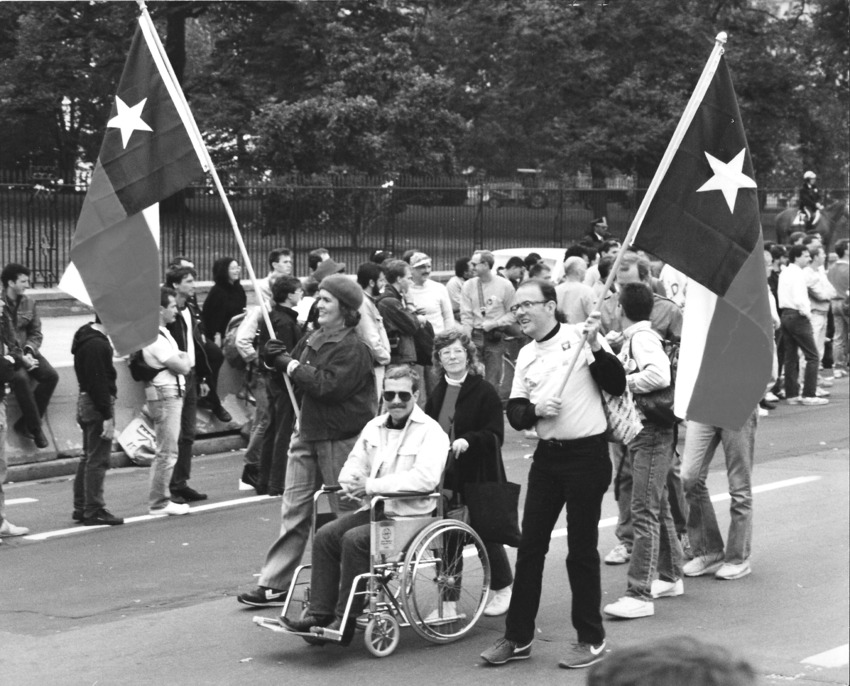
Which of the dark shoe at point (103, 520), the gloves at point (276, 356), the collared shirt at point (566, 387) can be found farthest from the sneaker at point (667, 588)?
the dark shoe at point (103, 520)

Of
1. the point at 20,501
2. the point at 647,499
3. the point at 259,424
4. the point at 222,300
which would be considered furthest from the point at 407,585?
the point at 222,300

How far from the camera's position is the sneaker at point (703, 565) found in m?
8.70

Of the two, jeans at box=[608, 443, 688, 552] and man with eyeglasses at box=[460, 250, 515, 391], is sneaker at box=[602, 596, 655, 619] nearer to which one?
jeans at box=[608, 443, 688, 552]

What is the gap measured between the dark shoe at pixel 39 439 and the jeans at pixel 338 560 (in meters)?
5.91

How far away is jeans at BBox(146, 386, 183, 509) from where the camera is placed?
10.5m

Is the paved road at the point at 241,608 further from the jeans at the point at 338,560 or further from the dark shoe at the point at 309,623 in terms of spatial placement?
the jeans at the point at 338,560

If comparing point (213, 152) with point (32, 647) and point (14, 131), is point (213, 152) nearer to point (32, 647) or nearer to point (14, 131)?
point (14, 131)

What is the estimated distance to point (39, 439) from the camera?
40.4 feet

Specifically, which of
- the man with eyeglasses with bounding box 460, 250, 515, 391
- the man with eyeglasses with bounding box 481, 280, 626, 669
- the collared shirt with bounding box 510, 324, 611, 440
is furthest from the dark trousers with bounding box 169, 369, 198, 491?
the man with eyeglasses with bounding box 460, 250, 515, 391

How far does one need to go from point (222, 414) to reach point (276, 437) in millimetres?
4356

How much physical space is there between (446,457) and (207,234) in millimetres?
14858

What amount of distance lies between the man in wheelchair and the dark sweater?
331 cm

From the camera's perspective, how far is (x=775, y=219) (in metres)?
32.3

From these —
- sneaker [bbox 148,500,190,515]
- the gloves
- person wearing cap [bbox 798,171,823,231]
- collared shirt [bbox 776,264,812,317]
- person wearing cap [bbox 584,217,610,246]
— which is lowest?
sneaker [bbox 148,500,190,515]
